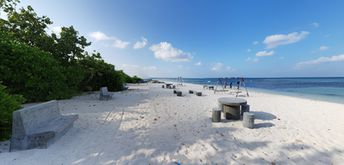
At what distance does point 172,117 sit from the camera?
6.88 m

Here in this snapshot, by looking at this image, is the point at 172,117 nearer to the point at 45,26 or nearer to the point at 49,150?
the point at 49,150

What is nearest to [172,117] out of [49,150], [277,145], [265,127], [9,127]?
[265,127]

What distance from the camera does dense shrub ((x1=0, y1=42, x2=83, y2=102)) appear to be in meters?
7.67

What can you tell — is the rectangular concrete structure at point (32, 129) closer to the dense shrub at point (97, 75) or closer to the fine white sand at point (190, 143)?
the fine white sand at point (190, 143)

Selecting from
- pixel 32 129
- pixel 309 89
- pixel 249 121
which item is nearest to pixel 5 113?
pixel 32 129

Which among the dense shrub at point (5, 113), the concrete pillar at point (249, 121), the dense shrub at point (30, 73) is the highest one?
the dense shrub at point (30, 73)

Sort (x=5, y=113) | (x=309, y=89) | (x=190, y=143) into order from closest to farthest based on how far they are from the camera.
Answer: (x=5, y=113), (x=190, y=143), (x=309, y=89)

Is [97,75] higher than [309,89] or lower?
higher

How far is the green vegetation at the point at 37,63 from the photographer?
24.9 feet

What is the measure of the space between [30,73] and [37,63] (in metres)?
0.60

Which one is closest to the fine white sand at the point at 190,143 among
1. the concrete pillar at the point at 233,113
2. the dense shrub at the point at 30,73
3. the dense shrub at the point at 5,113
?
the concrete pillar at the point at 233,113

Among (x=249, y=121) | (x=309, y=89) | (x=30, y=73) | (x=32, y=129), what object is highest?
(x=30, y=73)

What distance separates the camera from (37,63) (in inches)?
341

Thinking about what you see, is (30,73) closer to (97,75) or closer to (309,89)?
(97,75)
